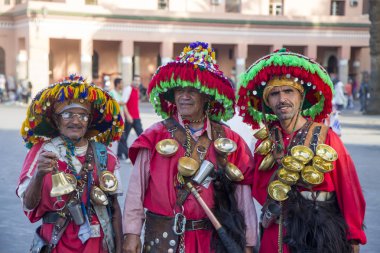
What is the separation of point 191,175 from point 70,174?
0.78 metres

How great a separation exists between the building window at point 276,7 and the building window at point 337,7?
465cm

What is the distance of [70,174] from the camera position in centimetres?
362

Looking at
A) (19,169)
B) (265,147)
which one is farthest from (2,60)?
(265,147)

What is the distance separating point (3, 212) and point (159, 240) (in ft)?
15.6

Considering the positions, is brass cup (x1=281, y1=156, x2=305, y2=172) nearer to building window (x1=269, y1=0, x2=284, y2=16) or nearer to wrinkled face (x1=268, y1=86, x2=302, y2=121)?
wrinkled face (x1=268, y1=86, x2=302, y2=121)

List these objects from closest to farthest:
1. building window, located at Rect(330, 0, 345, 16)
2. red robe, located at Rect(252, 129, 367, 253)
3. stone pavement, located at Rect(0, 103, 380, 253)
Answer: red robe, located at Rect(252, 129, 367, 253) → stone pavement, located at Rect(0, 103, 380, 253) → building window, located at Rect(330, 0, 345, 16)

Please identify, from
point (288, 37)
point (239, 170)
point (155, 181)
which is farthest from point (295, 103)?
point (288, 37)

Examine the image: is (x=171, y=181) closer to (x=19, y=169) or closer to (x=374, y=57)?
(x=19, y=169)

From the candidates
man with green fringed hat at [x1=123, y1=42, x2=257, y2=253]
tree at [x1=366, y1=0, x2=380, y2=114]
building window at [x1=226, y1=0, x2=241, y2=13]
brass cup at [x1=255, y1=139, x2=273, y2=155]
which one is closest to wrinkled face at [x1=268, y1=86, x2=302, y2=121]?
brass cup at [x1=255, y1=139, x2=273, y2=155]

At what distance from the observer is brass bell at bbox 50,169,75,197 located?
11.2 ft

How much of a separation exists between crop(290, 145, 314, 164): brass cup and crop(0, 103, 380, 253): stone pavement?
11.2 ft

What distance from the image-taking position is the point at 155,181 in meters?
3.64

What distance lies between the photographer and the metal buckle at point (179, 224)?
3.52m

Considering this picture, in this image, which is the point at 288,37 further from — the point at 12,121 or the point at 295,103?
the point at 295,103
